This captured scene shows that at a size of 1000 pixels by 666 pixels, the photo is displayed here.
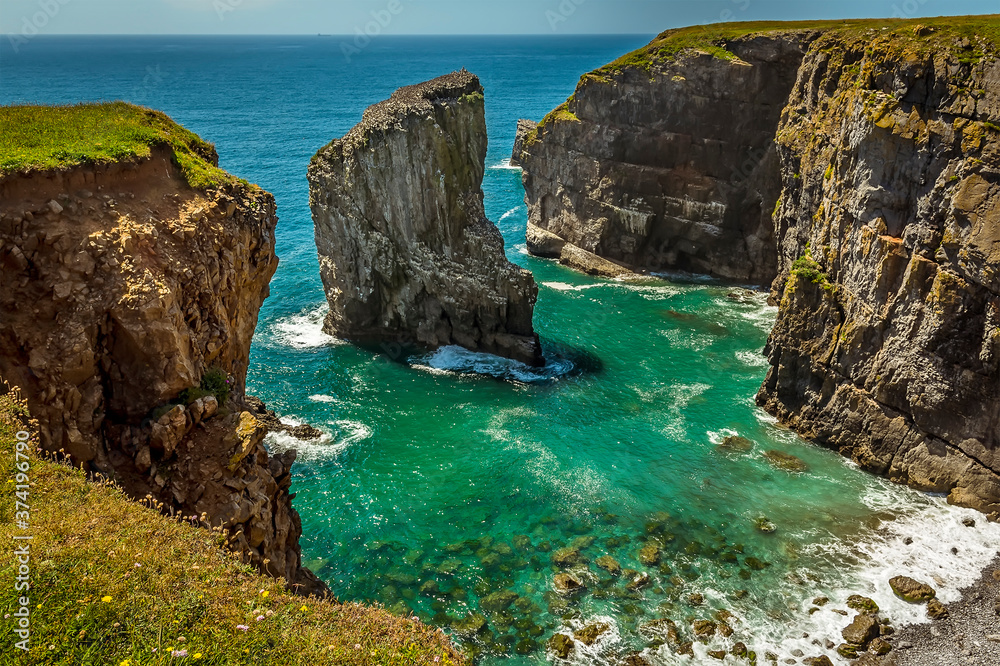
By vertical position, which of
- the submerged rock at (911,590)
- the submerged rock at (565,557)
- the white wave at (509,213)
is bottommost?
the submerged rock at (565,557)

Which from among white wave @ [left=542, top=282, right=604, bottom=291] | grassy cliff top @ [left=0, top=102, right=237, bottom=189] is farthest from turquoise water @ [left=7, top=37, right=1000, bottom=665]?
grassy cliff top @ [left=0, top=102, right=237, bottom=189]

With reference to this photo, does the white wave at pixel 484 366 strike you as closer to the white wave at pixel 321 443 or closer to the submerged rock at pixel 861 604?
the white wave at pixel 321 443

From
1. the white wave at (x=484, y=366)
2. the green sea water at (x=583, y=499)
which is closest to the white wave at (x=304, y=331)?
the green sea water at (x=583, y=499)

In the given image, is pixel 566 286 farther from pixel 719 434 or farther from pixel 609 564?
pixel 609 564

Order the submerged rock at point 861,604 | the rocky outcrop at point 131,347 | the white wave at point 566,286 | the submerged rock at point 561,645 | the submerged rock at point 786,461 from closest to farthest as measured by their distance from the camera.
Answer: the rocky outcrop at point 131,347 < the submerged rock at point 561,645 < the submerged rock at point 861,604 < the submerged rock at point 786,461 < the white wave at point 566,286

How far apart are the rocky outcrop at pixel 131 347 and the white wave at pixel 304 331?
111ft

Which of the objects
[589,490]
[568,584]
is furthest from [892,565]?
[568,584]

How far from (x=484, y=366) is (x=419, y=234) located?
36.8ft

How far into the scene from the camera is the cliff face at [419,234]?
5156 cm

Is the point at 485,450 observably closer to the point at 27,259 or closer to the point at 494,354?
the point at 494,354

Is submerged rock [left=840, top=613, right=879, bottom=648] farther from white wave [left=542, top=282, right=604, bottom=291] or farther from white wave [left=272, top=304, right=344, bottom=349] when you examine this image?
white wave [left=542, top=282, right=604, bottom=291]

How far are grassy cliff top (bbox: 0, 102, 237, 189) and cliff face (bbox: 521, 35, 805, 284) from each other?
51.4 meters

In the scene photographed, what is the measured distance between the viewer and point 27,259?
58.2ft

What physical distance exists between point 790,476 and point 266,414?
29.5 metres
